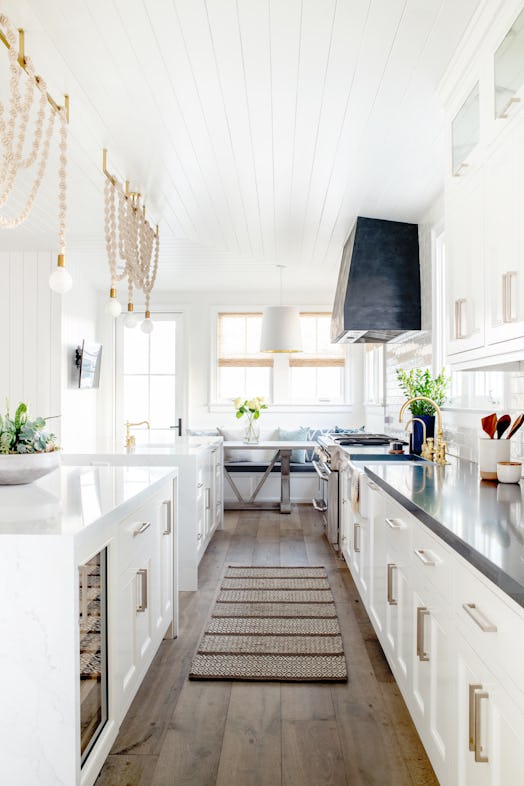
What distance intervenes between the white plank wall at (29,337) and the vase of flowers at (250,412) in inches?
77.2

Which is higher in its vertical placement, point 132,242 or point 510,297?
point 132,242

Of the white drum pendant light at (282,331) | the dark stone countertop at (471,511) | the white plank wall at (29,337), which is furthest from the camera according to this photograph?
the white drum pendant light at (282,331)

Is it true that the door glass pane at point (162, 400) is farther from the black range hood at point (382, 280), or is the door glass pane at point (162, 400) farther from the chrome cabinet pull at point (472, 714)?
the chrome cabinet pull at point (472, 714)

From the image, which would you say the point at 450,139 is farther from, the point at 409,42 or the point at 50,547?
the point at 50,547

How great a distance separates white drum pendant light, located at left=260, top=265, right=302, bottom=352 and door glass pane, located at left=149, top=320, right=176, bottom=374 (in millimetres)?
1604

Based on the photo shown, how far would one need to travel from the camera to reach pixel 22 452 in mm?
2186

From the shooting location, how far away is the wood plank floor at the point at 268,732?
194 centimetres

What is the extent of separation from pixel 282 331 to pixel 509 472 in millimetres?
4014

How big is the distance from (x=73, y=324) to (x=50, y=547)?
204 inches

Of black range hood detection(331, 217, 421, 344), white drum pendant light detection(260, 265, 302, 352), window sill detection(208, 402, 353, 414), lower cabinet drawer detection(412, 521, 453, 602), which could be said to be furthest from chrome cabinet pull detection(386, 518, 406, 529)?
window sill detection(208, 402, 353, 414)

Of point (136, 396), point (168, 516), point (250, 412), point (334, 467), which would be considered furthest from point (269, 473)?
point (168, 516)

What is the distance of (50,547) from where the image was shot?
1459 mm

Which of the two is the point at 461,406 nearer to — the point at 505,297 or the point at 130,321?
the point at 505,297

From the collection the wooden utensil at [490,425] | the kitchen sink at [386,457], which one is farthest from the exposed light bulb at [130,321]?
the wooden utensil at [490,425]
